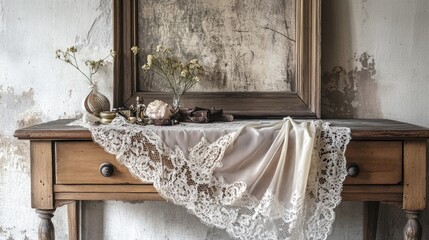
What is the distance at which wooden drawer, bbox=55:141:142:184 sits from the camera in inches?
75.5

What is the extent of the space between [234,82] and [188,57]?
264 millimetres

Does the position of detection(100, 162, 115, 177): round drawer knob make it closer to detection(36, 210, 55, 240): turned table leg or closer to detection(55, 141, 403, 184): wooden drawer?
detection(55, 141, 403, 184): wooden drawer

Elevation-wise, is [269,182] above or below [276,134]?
below

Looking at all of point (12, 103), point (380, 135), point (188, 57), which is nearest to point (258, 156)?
point (380, 135)

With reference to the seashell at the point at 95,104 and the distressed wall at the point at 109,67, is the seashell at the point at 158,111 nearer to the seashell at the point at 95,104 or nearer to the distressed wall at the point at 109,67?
the seashell at the point at 95,104

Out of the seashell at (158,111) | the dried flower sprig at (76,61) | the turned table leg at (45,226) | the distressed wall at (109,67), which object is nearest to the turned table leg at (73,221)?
the distressed wall at (109,67)

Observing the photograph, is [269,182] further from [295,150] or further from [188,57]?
[188,57]

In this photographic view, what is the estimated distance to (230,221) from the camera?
6.21 feet

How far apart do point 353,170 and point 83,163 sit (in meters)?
1.07

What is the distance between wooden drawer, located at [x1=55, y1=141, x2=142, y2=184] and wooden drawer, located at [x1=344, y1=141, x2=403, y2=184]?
0.87 m

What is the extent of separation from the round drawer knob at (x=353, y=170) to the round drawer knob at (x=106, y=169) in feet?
3.06

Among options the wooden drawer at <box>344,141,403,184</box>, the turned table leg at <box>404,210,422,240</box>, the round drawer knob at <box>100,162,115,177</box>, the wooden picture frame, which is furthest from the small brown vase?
the turned table leg at <box>404,210,422,240</box>

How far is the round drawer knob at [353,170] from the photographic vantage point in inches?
74.9

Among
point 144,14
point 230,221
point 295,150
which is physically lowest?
point 230,221
